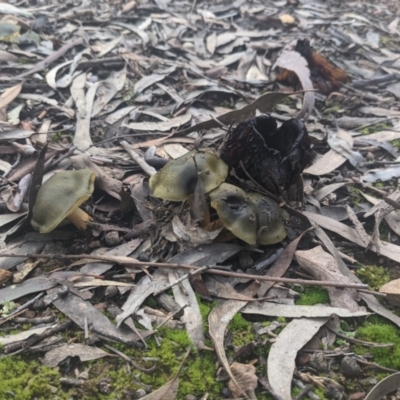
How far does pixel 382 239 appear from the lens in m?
3.41

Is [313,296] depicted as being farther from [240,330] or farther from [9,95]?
[9,95]

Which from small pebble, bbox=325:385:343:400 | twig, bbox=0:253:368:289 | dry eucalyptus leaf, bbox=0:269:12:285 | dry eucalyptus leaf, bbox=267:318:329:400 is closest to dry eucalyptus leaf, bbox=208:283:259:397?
twig, bbox=0:253:368:289

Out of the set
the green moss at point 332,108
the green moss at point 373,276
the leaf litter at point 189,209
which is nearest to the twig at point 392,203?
the leaf litter at point 189,209

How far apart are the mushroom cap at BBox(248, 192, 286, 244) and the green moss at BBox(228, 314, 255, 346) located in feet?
1.81

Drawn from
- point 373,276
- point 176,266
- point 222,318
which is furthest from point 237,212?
point 373,276

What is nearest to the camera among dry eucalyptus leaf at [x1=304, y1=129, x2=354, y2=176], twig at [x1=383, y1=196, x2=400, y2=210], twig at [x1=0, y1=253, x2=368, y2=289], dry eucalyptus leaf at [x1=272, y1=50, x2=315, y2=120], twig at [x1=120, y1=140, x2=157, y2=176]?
twig at [x1=0, y1=253, x2=368, y2=289]

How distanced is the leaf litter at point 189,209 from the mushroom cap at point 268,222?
0.03 meters

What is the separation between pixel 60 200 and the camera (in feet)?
10.1

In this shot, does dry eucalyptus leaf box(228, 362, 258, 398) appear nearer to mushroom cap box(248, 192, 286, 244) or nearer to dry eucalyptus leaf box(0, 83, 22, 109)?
mushroom cap box(248, 192, 286, 244)

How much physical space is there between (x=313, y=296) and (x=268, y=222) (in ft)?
1.80

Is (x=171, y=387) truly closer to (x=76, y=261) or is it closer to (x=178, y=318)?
(x=178, y=318)

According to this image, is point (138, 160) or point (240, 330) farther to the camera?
point (138, 160)

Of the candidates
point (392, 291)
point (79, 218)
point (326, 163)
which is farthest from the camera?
point (326, 163)

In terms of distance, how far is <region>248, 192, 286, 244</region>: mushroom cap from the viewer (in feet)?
10.1
